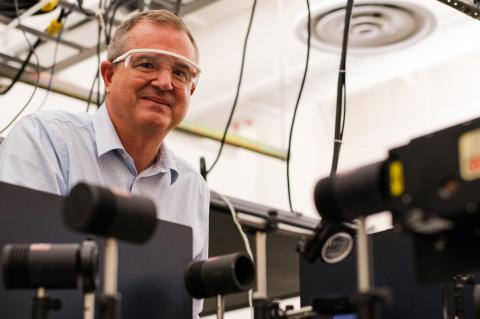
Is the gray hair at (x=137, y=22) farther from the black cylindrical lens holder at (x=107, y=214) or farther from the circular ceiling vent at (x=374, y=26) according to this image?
the black cylindrical lens holder at (x=107, y=214)

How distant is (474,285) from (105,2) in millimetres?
1760

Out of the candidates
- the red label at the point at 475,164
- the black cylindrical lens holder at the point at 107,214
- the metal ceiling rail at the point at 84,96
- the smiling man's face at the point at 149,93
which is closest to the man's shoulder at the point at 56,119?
the smiling man's face at the point at 149,93

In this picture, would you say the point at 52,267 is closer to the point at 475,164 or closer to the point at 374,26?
the point at 475,164

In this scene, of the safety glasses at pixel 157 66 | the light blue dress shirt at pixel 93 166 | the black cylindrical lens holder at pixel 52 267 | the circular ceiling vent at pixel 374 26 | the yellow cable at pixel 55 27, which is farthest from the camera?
the yellow cable at pixel 55 27

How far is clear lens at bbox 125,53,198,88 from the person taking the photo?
6.38 feet

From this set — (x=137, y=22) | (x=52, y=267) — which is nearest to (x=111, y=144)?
(x=137, y=22)

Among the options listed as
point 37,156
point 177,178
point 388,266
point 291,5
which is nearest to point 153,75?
point 177,178

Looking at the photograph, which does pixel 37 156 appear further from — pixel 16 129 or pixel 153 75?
pixel 153 75

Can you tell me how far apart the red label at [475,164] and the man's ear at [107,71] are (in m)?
1.41

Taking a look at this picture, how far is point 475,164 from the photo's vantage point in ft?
2.60

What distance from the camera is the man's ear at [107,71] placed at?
2.07 meters

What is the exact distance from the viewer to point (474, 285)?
137cm

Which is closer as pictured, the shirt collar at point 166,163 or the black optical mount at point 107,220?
the black optical mount at point 107,220

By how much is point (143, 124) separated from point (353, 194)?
112cm
